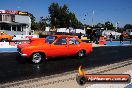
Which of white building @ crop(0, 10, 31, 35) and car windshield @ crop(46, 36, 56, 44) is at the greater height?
white building @ crop(0, 10, 31, 35)

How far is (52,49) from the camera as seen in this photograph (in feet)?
44.0

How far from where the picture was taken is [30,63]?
12852 mm

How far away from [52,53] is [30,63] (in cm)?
147

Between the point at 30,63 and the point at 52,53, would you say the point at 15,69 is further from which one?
the point at 52,53

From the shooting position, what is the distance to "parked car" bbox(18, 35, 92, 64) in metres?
12.6

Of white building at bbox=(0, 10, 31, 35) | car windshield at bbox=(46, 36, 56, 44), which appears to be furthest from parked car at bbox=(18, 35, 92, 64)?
white building at bbox=(0, 10, 31, 35)

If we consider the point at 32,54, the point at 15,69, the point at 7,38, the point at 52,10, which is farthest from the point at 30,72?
the point at 52,10

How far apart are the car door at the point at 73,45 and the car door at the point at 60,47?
0.35m

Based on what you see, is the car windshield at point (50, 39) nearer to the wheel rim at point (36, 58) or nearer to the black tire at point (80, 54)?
the wheel rim at point (36, 58)

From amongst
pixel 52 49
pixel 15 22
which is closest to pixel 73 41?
pixel 52 49

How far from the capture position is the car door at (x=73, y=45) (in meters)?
14.4

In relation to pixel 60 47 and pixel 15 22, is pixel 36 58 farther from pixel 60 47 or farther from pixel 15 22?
pixel 15 22

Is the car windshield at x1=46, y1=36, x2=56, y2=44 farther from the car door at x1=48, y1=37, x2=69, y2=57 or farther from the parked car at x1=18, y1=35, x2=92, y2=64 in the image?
the car door at x1=48, y1=37, x2=69, y2=57

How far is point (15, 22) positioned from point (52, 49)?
39323 millimetres
